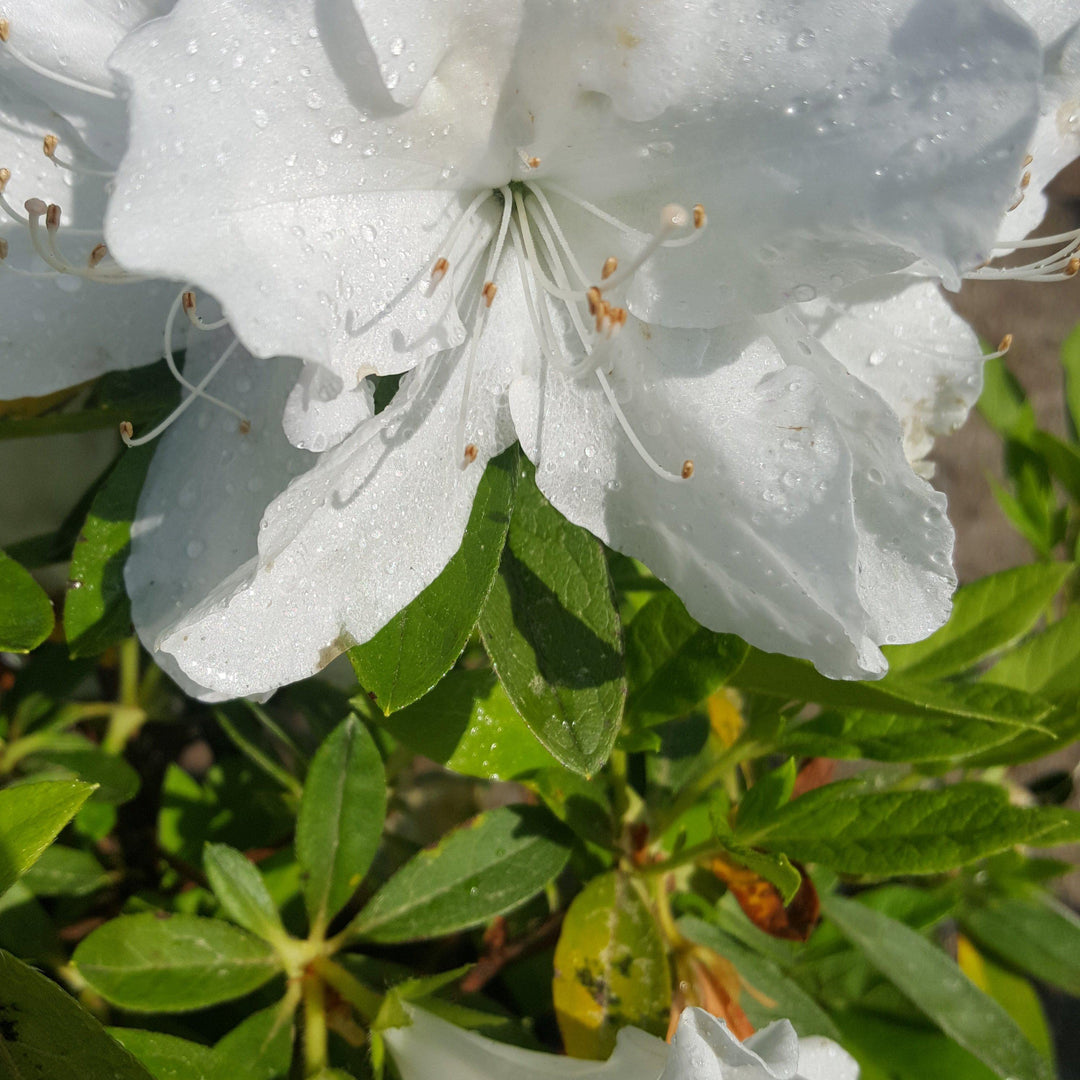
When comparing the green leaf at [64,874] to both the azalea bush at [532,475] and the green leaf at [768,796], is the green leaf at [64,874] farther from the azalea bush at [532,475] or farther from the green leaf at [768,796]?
the green leaf at [768,796]

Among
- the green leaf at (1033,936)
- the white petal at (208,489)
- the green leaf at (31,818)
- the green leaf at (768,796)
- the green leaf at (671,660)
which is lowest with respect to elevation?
the green leaf at (1033,936)

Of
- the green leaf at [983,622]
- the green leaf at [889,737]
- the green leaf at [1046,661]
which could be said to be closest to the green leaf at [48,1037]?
the green leaf at [889,737]

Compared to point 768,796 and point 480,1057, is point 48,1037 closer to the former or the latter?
point 480,1057

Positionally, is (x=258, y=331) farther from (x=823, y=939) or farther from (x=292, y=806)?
(x=823, y=939)

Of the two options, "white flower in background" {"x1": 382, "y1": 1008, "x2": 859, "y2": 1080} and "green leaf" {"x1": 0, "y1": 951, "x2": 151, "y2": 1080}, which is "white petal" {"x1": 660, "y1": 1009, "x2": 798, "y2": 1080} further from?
"green leaf" {"x1": 0, "y1": 951, "x2": 151, "y2": 1080}

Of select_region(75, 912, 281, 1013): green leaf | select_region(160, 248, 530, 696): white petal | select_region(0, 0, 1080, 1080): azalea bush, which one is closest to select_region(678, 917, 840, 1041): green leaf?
select_region(0, 0, 1080, 1080): azalea bush

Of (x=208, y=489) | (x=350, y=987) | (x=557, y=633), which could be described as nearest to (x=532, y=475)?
(x=557, y=633)

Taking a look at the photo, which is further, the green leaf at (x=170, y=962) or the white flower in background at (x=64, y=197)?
the green leaf at (x=170, y=962)
